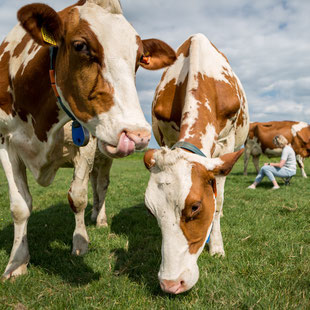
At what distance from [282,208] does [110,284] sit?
458 cm

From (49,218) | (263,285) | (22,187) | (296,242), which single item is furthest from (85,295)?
(49,218)

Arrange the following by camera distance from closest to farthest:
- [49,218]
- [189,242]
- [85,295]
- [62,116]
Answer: [189,242] < [85,295] < [62,116] < [49,218]

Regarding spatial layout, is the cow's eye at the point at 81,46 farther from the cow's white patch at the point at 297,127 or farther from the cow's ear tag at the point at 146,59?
the cow's white patch at the point at 297,127

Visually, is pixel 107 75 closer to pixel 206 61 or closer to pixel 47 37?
pixel 47 37

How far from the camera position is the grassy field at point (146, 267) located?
8.97 feet

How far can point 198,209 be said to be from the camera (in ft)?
8.95

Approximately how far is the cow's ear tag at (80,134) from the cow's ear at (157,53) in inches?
33.8

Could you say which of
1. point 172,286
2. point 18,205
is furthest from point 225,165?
point 18,205

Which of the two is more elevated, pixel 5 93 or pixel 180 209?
pixel 5 93

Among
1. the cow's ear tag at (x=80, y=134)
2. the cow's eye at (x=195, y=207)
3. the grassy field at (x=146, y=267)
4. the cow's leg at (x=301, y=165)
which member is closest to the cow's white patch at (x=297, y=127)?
the cow's leg at (x=301, y=165)

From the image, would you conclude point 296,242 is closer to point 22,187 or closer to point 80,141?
point 80,141

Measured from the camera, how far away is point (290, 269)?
3303 mm

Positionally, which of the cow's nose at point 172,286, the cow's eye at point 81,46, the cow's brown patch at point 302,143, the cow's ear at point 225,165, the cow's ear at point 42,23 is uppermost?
the cow's ear at point 42,23

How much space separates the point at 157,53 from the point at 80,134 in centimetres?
113
